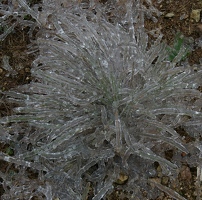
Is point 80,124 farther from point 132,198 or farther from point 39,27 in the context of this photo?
point 39,27

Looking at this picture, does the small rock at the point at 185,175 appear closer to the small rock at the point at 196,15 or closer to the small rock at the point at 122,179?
the small rock at the point at 122,179

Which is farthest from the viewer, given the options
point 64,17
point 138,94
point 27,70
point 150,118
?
point 27,70

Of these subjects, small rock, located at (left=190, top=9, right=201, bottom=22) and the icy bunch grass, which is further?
small rock, located at (left=190, top=9, right=201, bottom=22)

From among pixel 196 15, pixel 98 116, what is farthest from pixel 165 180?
pixel 196 15

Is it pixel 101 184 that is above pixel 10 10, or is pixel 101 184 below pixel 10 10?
below

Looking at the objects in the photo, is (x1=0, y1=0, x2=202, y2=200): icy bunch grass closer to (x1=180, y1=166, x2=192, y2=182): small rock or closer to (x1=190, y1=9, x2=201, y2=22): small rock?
(x1=180, y1=166, x2=192, y2=182): small rock

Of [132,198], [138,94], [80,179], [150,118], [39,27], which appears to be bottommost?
[132,198]

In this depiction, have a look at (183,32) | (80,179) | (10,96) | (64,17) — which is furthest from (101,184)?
(183,32)

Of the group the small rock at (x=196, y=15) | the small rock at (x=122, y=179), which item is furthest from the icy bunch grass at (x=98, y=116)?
the small rock at (x=196, y=15)

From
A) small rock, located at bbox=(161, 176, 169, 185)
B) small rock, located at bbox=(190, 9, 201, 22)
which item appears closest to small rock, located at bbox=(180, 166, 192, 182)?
small rock, located at bbox=(161, 176, 169, 185)
